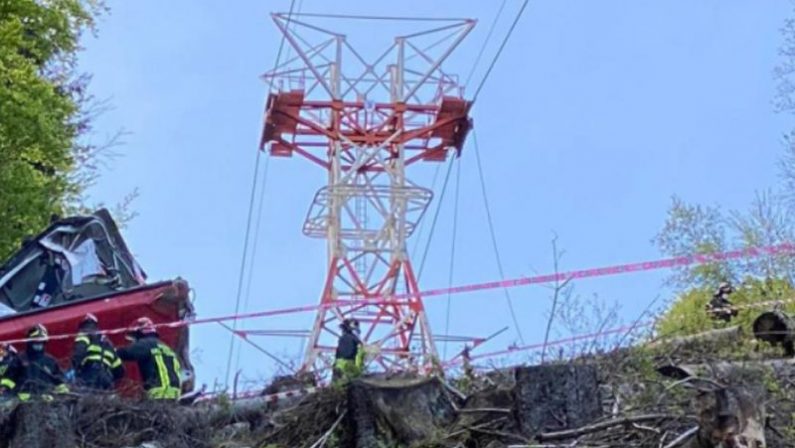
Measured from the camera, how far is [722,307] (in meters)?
12.6

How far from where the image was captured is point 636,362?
8789mm

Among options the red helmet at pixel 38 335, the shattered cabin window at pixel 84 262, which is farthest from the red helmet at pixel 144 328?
the shattered cabin window at pixel 84 262

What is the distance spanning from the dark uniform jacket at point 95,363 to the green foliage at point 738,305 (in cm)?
463

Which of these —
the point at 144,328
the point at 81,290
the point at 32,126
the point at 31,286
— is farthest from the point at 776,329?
the point at 32,126

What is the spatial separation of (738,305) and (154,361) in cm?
554

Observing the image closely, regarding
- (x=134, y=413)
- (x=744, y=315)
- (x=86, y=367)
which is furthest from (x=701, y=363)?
(x=86, y=367)

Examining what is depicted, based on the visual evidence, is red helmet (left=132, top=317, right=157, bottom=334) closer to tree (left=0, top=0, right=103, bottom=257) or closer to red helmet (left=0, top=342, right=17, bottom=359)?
red helmet (left=0, top=342, right=17, bottom=359)

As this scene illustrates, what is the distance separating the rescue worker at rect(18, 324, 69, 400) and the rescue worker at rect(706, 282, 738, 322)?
233 inches

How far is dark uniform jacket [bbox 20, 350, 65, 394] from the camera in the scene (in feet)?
35.1

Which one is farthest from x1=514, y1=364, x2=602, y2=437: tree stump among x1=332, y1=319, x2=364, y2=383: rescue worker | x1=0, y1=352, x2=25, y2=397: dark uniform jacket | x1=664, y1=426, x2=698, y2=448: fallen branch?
x1=0, y1=352, x2=25, y2=397: dark uniform jacket

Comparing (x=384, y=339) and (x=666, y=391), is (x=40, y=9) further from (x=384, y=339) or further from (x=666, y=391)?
(x=666, y=391)

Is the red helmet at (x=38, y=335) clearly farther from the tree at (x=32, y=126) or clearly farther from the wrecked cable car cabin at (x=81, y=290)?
the tree at (x=32, y=126)

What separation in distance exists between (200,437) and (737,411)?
4017 mm

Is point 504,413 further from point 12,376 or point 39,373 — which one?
point 12,376
